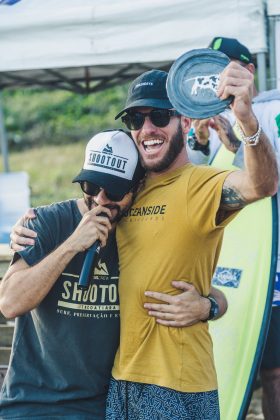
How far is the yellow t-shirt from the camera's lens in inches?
100

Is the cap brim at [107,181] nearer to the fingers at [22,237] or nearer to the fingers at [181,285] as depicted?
the fingers at [22,237]

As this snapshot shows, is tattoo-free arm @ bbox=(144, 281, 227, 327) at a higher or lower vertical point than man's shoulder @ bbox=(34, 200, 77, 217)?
lower

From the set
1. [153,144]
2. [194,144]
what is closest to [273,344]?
[194,144]

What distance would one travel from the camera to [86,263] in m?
2.55

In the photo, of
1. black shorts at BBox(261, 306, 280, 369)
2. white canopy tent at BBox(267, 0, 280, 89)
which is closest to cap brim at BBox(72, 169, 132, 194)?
black shorts at BBox(261, 306, 280, 369)

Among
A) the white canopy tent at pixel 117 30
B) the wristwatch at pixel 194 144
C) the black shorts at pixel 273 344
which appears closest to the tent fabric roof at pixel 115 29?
the white canopy tent at pixel 117 30

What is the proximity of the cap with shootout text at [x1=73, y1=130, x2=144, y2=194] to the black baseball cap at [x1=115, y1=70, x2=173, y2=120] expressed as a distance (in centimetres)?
14

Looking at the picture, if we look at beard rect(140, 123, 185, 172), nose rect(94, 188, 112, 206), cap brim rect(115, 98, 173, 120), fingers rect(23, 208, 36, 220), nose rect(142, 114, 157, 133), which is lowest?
fingers rect(23, 208, 36, 220)

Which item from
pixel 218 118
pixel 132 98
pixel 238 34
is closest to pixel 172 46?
pixel 238 34

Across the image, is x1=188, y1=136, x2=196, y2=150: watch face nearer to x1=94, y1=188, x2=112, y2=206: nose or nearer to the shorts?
x1=94, y1=188, x2=112, y2=206: nose

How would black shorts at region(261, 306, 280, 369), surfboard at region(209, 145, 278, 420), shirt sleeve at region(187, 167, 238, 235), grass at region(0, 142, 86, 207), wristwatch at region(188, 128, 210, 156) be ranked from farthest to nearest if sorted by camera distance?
grass at region(0, 142, 86, 207), wristwatch at region(188, 128, 210, 156), black shorts at region(261, 306, 280, 369), surfboard at region(209, 145, 278, 420), shirt sleeve at region(187, 167, 238, 235)

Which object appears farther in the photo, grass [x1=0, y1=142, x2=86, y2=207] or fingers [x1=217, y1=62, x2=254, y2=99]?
grass [x1=0, y1=142, x2=86, y2=207]

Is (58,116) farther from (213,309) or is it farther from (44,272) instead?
(44,272)

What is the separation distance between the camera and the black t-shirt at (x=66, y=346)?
2646mm
